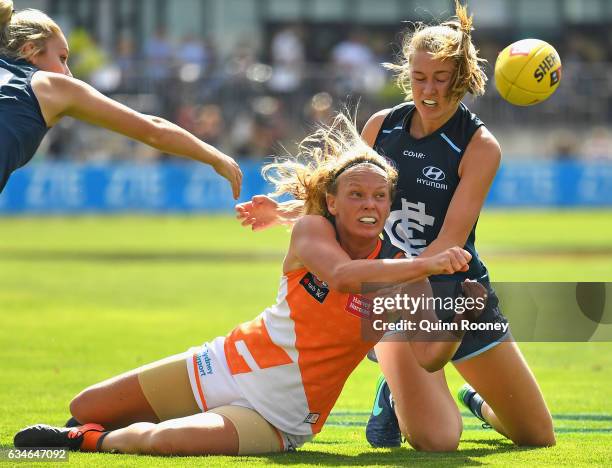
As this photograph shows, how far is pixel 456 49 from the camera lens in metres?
6.58

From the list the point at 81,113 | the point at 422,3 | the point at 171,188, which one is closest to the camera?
the point at 81,113

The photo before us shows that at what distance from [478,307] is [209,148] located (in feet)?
5.54

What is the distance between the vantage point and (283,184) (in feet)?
21.4

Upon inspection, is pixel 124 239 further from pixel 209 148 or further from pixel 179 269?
pixel 209 148

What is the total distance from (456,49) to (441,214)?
95 centimetres

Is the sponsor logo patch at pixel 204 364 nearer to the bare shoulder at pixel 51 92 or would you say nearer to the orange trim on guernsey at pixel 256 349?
the orange trim on guernsey at pixel 256 349

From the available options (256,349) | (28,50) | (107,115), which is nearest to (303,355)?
(256,349)

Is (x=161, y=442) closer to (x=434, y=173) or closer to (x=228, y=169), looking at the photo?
(x=228, y=169)

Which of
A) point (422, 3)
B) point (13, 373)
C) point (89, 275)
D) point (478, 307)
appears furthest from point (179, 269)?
point (422, 3)

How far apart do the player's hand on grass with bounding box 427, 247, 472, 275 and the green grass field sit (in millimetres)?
1195

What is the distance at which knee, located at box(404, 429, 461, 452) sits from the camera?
259 inches
